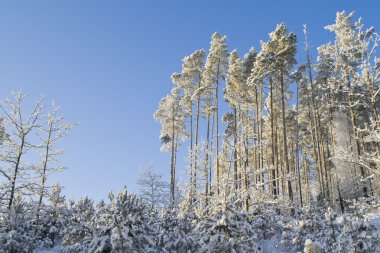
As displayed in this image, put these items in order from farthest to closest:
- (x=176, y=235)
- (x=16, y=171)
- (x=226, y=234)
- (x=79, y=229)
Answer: (x=16, y=171), (x=79, y=229), (x=176, y=235), (x=226, y=234)

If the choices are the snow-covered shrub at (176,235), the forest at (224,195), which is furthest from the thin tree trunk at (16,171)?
the snow-covered shrub at (176,235)

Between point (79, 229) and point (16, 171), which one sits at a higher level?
point (16, 171)

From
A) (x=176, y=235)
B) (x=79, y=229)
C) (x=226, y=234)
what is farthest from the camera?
(x=79, y=229)

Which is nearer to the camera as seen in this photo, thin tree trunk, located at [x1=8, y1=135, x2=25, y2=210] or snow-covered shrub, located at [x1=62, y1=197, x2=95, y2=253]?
snow-covered shrub, located at [x1=62, y1=197, x2=95, y2=253]

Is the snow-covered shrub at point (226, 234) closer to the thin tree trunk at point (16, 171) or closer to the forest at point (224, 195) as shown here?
the forest at point (224, 195)

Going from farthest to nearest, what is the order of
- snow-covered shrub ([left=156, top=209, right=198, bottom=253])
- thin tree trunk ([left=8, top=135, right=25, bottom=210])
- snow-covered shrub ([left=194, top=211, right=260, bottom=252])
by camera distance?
thin tree trunk ([left=8, top=135, right=25, bottom=210]), snow-covered shrub ([left=156, top=209, right=198, bottom=253]), snow-covered shrub ([left=194, top=211, right=260, bottom=252])

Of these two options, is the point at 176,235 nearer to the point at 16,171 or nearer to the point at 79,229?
the point at 79,229

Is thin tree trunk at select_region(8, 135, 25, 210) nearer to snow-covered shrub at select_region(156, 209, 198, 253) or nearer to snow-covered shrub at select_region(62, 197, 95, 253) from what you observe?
snow-covered shrub at select_region(62, 197, 95, 253)

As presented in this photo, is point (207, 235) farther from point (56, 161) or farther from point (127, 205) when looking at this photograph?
point (56, 161)

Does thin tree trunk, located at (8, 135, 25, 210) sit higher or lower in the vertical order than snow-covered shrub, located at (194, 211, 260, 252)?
higher

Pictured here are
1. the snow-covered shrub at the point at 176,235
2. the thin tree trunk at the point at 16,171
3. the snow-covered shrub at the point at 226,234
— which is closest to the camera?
the snow-covered shrub at the point at 226,234

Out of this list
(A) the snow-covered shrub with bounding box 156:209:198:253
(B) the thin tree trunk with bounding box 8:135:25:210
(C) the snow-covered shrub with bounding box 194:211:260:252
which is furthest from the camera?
(B) the thin tree trunk with bounding box 8:135:25:210

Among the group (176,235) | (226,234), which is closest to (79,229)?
(176,235)

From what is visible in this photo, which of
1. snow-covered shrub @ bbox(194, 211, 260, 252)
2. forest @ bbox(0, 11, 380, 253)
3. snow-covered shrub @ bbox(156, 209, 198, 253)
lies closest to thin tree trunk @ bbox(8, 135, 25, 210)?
forest @ bbox(0, 11, 380, 253)
